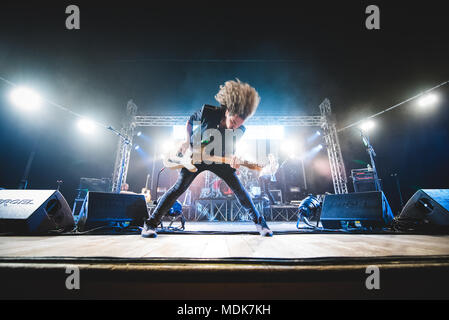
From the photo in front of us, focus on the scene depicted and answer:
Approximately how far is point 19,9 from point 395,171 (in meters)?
13.9

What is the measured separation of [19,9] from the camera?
4098 mm

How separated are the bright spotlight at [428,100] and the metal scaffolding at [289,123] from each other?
291 cm

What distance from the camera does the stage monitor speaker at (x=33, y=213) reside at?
196 centimetres

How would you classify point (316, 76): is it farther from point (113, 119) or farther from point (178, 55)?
point (113, 119)

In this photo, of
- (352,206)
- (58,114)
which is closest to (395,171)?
(352,206)

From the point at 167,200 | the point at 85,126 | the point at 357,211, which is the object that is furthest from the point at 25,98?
the point at 357,211

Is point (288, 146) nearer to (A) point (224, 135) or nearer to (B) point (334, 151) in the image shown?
(B) point (334, 151)

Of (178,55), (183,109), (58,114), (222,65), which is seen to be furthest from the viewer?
(183,109)

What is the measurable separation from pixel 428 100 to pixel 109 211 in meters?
10.6

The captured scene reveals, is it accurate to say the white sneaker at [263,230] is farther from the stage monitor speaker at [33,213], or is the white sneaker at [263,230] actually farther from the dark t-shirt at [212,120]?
the stage monitor speaker at [33,213]

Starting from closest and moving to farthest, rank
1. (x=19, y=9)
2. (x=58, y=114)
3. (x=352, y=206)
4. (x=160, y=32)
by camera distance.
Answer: (x=352, y=206) < (x=19, y=9) < (x=160, y=32) < (x=58, y=114)

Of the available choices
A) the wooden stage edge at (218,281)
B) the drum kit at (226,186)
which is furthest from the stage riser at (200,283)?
the drum kit at (226,186)

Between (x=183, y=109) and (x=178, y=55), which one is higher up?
(x=178, y=55)

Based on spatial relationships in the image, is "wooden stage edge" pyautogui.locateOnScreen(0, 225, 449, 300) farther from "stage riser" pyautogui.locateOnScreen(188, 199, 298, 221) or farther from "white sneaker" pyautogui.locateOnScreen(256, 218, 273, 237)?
"stage riser" pyautogui.locateOnScreen(188, 199, 298, 221)
